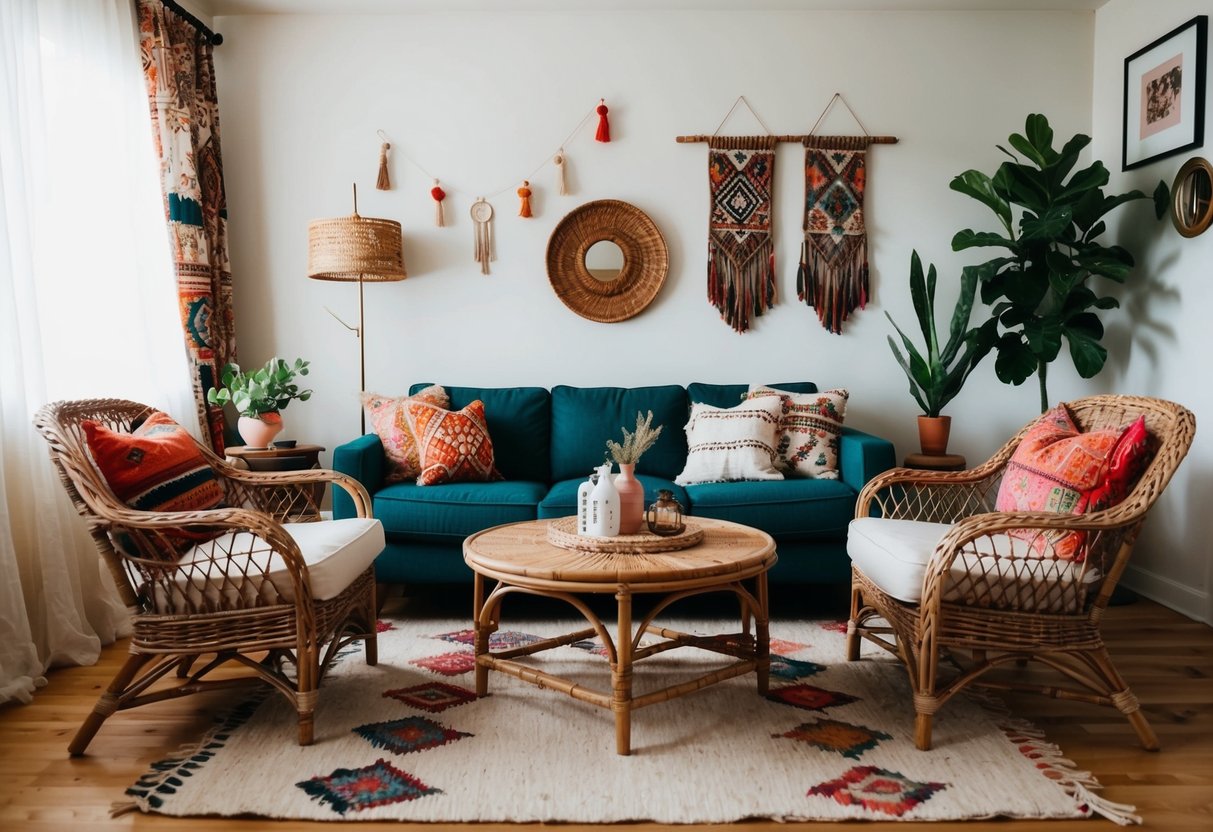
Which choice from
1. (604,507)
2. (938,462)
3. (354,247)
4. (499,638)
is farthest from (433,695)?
(938,462)

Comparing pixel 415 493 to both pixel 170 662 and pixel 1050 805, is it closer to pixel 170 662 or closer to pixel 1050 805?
pixel 170 662

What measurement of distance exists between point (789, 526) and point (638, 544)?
1016mm

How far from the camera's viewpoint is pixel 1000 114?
391 centimetres

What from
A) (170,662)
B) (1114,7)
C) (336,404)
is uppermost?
(1114,7)

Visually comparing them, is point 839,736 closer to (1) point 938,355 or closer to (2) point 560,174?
(1) point 938,355

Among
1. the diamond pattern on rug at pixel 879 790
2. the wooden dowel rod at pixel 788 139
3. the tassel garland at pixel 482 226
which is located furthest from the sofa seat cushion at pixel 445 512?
the wooden dowel rod at pixel 788 139

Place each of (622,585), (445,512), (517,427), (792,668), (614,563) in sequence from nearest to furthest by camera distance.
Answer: (622,585) → (614,563) → (792,668) → (445,512) → (517,427)

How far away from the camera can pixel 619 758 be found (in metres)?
1.96

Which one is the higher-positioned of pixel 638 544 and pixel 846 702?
pixel 638 544

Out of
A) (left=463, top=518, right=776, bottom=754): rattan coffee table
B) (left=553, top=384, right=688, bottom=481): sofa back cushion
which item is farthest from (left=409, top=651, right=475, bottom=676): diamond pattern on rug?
(left=553, top=384, right=688, bottom=481): sofa back cushion

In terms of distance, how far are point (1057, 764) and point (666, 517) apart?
1.12 metres

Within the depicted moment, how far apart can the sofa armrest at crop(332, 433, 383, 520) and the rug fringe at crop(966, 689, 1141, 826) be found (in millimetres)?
2161

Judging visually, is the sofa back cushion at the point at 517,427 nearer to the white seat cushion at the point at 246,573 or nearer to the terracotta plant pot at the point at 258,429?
the terracotta plant pot at the point at 258,429

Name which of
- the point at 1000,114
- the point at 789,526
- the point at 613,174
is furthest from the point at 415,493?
the point at 1000,114
